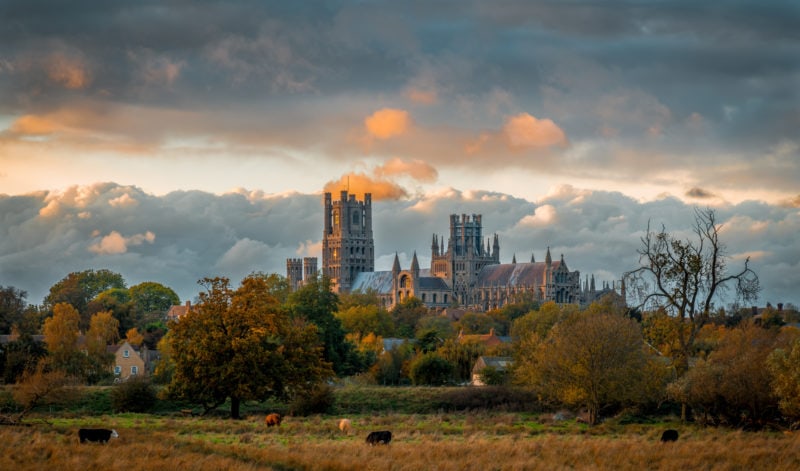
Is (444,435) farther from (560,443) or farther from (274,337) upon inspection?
(274,337)

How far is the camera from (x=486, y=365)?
225 feet

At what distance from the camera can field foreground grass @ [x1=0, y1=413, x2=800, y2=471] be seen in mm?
29016

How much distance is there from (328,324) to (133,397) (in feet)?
72.1

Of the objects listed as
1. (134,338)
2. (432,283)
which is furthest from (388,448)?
(432,283)

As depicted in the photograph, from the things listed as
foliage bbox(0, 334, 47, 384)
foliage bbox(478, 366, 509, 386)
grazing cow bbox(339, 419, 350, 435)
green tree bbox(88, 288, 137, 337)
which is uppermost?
Answer: green tree bbox(88, 288, 137, 337)

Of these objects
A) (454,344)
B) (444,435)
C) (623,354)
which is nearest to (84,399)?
(444,435)

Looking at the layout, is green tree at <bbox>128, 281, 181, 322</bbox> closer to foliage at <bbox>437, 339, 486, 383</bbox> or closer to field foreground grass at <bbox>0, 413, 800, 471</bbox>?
foliage at <bbox>437, 339, 486, 383</bbox>

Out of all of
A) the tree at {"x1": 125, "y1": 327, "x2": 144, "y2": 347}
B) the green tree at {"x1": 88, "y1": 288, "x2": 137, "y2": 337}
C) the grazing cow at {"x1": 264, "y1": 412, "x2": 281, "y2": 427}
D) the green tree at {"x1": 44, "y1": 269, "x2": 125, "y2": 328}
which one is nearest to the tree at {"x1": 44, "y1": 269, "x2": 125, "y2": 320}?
the green tree at {"x1": 44, "y1": 269, "x2": 125, "y2": 328}

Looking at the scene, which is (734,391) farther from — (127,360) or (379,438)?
(127,360)

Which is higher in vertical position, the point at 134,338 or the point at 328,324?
the point at 328,324

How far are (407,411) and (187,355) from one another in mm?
12436

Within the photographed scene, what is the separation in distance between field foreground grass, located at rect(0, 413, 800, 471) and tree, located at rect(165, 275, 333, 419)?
4.43 meters

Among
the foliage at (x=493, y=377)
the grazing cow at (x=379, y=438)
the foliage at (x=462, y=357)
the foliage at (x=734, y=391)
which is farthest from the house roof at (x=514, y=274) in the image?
the grazing cow at (x=379, y=438)

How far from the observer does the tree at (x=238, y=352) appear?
157ft
